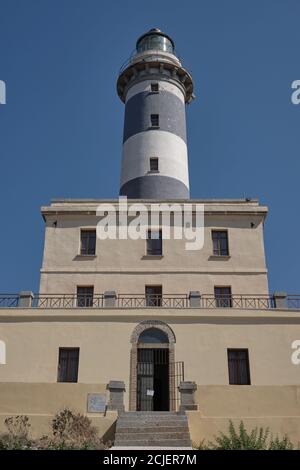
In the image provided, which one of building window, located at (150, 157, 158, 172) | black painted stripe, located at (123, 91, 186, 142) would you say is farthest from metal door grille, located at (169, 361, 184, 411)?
black painted stripe, located at (123, 91, 186, 142)

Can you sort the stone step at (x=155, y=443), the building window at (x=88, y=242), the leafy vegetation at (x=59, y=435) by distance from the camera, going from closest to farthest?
1. the leafy vegetation at (x=59, y=435)
2. the stone step at (x=155, y=443)
3. the building window at (x=88, y=242)

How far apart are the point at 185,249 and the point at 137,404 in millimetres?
7812

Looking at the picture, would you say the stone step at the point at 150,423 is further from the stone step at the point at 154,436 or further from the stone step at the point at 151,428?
the stone step at the point at 154,436

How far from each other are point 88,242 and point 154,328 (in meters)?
6.48

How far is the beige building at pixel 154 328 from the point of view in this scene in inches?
703

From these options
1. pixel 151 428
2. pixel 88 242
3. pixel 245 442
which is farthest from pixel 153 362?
pixel 88 242

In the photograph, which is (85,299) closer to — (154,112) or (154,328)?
(154,328)

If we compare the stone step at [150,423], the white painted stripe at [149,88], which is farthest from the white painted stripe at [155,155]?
Answer: the stone step at [150,423]

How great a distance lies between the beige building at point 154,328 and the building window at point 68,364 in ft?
0.12

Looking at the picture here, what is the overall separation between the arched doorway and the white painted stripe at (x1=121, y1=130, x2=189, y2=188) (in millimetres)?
11356

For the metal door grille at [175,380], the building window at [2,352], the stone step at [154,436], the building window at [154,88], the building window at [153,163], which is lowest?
the stone step at [154,436]

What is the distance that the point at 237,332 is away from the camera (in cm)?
2019

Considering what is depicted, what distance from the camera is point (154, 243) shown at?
81.3ft
